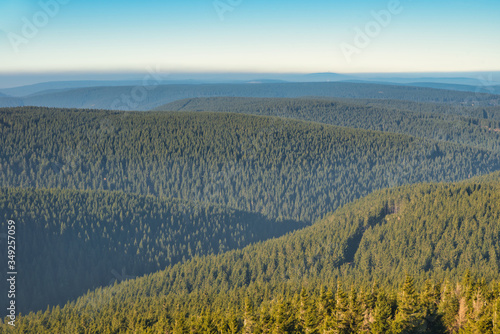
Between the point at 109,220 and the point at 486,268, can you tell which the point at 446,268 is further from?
the point at 109,220

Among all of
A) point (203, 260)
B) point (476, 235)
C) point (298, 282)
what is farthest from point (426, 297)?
point (203, 260)

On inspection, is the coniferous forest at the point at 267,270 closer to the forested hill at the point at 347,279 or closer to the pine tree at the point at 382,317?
the pine tree at the point at 382,317

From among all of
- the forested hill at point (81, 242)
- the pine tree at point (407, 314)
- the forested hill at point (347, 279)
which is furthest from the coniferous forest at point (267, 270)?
the forested hill at point (81, 242)

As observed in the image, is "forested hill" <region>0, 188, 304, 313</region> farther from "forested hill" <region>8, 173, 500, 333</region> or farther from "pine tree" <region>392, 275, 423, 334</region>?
"pine tree" <region>392, 275, 423, 334</region>

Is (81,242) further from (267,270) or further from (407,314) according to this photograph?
(407,314)

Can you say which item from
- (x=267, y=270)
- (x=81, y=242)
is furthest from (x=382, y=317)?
(x=81, y=242)

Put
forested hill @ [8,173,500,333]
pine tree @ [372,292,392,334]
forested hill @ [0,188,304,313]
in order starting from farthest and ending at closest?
forested hill @ [0,188,304,313]
forested hill @ [8,173,500,333]
pine tree @ [372,292,392,334]

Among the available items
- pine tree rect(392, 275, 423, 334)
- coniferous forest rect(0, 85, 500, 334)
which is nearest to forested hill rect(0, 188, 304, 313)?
coniferous forest rect(0, 85, 500, 334)
